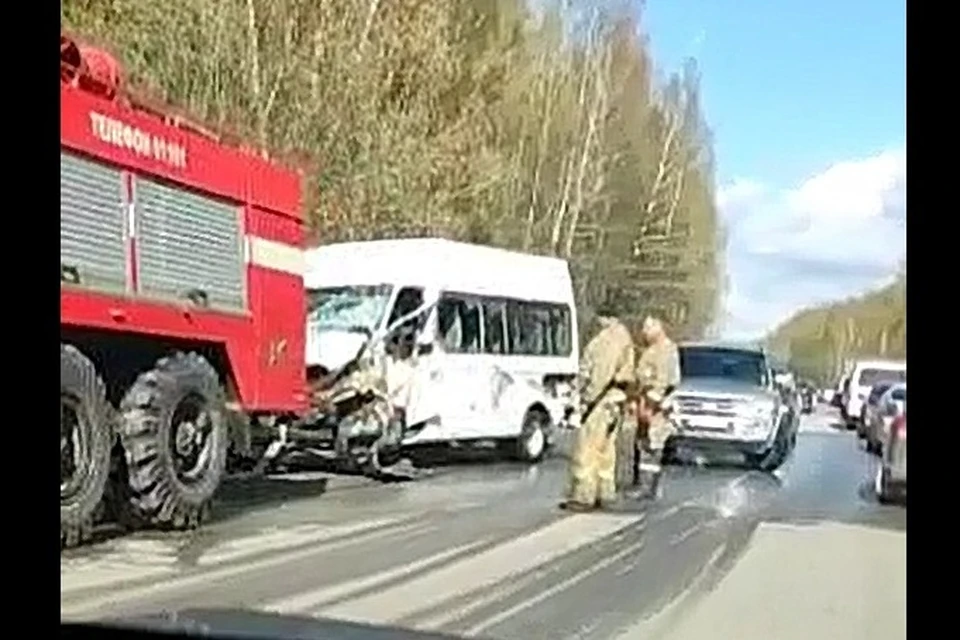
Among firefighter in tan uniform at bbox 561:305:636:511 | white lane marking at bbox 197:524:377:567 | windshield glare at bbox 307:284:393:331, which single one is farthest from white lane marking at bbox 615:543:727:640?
windshield glare at bbox 307:284:393:331

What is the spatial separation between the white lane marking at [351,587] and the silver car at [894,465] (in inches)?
32.5

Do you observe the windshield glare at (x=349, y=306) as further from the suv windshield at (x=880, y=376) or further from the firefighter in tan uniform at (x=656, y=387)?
the suv windshield at (x=880, y=376)

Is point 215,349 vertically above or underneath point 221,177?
underneath

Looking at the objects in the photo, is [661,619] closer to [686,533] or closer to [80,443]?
[686,533]

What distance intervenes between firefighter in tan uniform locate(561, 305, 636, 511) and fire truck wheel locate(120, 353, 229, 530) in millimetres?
736

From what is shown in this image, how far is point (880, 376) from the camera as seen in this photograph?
129 inches

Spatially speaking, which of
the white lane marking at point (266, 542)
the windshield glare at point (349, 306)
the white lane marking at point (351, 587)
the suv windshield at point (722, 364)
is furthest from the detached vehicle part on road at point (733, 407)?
the white lane marking at point (266, 542)

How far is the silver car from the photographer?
318 centimetres

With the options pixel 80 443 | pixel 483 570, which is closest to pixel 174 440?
pixel 80 443
